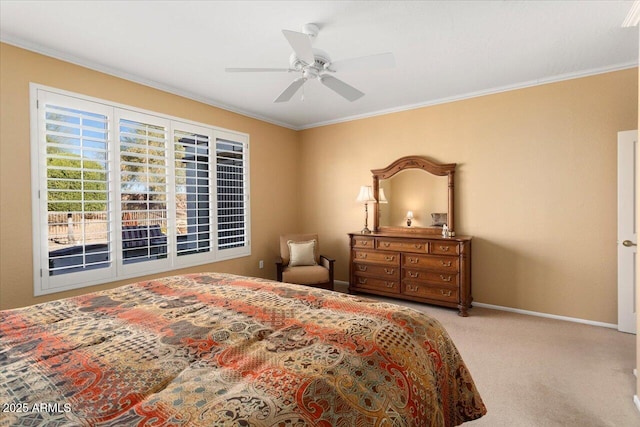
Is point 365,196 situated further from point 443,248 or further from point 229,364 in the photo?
point 229,364

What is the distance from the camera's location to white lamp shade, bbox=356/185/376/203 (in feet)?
15.6

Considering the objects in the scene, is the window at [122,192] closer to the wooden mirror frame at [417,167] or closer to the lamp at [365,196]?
the lamp at [365,196]

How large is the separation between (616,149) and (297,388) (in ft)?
13.3

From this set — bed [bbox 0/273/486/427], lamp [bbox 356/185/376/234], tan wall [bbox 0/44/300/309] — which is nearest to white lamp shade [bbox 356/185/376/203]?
lamp [bbox 356/185/376/234]

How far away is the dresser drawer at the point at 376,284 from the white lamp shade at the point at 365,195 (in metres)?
1.10

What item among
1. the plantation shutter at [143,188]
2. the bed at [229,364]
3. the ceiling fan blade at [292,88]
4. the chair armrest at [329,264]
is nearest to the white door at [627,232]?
the bed at [229,364]

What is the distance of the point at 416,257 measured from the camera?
4.09 meters

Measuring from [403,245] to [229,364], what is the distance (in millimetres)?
3386

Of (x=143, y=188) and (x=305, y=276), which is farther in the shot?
(x=305, y=276)

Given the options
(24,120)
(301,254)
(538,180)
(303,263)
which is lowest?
(303,263)

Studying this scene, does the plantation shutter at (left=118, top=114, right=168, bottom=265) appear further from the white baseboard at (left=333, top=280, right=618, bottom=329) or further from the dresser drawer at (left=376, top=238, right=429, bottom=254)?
the white baseboard at (left=333, top=280, right=618, bottom=329)

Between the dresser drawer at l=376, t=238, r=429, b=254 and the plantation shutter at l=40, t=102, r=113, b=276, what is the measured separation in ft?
10.4

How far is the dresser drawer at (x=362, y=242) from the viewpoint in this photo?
4456 millimetres

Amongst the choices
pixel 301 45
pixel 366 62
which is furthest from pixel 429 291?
pixel 301 45
